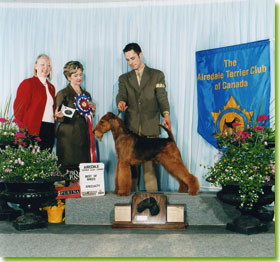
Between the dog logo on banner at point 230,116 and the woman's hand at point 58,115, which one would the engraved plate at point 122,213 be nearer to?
the woman's hand at point 58,115

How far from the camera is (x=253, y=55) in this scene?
354 centimetres

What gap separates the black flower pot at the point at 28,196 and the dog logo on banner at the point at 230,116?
1.77 meters

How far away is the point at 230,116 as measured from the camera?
3633 millimetres

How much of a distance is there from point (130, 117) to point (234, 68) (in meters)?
1.19

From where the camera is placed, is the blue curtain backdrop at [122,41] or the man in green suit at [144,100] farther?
the blue curtain backdrop at [122,41]

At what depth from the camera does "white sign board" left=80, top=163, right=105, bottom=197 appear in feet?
9.78

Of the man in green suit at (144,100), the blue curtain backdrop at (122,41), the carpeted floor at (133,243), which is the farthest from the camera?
the blue curtain backdrop at (122,41)

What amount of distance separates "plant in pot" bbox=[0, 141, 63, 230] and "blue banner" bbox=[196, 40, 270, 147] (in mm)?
1697

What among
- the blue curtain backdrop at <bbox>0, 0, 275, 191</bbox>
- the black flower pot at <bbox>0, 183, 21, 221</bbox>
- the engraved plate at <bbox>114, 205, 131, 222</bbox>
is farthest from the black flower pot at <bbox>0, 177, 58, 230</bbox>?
the blue curtain backdrop at <bbox>0, 0, 275, 191</bbox>

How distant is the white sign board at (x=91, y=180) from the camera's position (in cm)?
298

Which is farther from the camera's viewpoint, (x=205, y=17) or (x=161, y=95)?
(x=205, y=17)

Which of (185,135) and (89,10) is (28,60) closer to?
(89,10)

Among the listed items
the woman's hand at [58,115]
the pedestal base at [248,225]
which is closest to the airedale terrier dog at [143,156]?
the pedestal base at [248,225]

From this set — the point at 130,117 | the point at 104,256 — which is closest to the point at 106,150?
the point at 130,117
